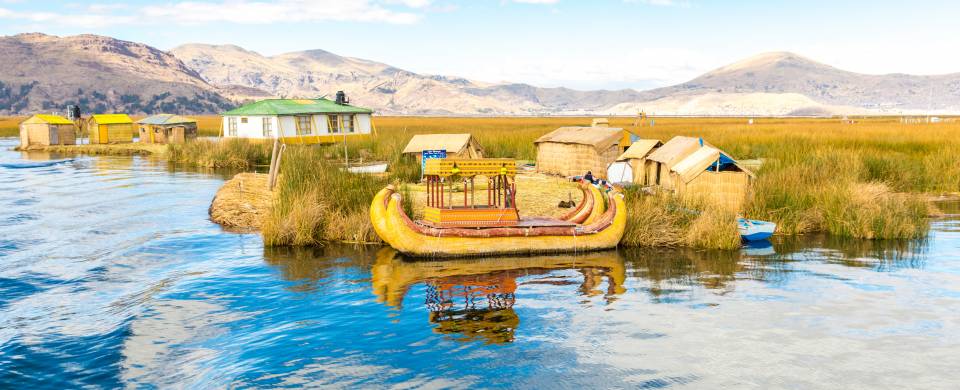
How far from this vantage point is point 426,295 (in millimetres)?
12898

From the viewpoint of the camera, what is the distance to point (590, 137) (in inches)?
1060

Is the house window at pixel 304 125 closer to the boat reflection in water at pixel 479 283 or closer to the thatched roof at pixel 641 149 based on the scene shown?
the thatched roof at pixel 641 149

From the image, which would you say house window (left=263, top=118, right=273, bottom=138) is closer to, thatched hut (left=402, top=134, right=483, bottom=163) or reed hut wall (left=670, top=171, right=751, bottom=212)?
thatched hut (left=402, top=134, right=483, bottom=163)

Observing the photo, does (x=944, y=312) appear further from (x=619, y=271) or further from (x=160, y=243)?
(x=160, y=243)

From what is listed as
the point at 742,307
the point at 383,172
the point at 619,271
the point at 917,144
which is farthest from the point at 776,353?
the point at 917,144

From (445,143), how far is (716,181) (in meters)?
12.0

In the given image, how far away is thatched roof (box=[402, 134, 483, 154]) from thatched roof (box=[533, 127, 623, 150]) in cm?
312

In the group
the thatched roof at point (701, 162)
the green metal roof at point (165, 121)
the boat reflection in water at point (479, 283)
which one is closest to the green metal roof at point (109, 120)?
the green metal roof at point (165, 121)

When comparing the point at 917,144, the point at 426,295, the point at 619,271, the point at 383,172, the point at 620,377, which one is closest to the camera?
the point at 620,377

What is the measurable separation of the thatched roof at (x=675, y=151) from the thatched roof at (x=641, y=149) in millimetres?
822

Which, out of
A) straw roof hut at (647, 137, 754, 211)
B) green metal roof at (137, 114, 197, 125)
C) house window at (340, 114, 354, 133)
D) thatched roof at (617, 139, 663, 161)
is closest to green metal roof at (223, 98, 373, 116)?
house window at (340, 114, 354, 133)

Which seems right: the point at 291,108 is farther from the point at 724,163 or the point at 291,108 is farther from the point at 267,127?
the point at 724,163

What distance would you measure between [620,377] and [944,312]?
6.22m

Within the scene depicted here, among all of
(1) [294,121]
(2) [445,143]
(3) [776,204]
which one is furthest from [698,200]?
(1) [294,121]
